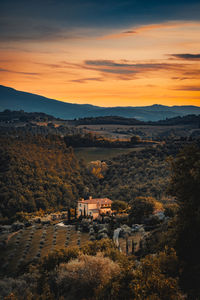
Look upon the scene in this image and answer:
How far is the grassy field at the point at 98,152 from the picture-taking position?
119625mm

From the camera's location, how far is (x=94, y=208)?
64.6 m

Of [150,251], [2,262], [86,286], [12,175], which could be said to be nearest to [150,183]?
[12,175]

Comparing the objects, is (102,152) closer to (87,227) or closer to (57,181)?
(57,181)

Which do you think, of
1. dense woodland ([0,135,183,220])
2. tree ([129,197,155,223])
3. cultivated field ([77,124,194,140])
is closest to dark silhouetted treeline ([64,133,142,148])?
dense woodland ([0,135,183,220])

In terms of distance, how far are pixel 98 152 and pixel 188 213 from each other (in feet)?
353

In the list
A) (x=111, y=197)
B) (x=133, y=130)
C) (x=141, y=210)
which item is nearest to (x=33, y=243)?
(x=141, y=210)

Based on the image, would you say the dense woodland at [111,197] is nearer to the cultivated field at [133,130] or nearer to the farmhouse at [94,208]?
the farmhouse at [94,208]

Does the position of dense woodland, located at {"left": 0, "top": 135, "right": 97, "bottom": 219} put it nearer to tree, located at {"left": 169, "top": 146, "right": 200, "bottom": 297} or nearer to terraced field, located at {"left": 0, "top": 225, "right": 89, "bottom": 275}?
terraced field, located at {"left": 0, "top": 225, "right": 89, "bottom": 275}

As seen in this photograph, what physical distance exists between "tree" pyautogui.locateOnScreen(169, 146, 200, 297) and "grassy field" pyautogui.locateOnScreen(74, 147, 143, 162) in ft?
326

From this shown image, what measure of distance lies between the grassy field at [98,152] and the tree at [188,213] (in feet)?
326

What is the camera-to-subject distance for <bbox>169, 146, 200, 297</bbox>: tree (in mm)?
17197

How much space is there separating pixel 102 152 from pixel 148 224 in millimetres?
84894

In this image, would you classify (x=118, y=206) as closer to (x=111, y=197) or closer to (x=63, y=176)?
(x=111, y=197)

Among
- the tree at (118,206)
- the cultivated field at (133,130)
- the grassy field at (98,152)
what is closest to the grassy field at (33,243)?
the tree at (118,206)
